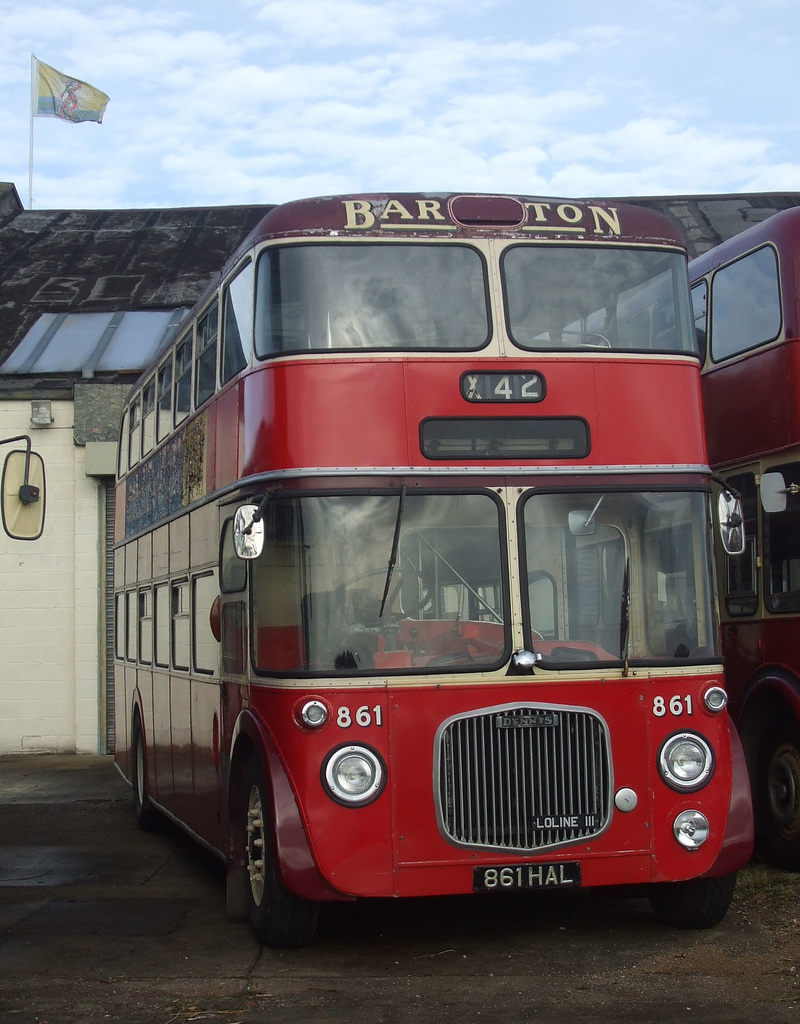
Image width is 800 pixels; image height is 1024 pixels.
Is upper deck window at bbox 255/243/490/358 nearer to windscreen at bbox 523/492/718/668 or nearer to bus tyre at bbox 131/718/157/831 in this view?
windscreen at bbox 523/492/718/668

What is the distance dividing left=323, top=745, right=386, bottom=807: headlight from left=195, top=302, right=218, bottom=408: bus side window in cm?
297

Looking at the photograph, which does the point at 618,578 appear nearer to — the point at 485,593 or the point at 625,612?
the point at 625,612

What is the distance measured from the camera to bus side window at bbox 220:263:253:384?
7.91 meters

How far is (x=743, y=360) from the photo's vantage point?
10172 mm

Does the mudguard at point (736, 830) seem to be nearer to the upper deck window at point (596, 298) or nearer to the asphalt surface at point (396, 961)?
the asphalt surface at point (396, 961)

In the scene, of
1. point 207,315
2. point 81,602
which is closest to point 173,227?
point 81,602

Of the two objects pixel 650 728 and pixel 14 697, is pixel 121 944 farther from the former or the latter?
pixel 14 697

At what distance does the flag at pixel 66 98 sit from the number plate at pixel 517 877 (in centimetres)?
3080

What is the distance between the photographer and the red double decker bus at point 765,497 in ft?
30.9

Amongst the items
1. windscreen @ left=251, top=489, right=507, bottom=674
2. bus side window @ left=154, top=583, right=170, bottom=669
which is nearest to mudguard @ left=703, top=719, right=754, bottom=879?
windscreen @ left=251, top=489, right=507, bottom=674

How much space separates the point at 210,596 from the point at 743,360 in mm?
Result: 4145

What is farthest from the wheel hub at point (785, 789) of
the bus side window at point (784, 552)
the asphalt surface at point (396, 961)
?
the bus side window at point (784, 552)

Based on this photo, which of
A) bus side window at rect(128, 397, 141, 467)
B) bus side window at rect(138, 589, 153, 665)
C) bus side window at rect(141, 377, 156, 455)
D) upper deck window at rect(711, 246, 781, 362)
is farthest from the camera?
bus side window at rect(128, 397, 141, 467)

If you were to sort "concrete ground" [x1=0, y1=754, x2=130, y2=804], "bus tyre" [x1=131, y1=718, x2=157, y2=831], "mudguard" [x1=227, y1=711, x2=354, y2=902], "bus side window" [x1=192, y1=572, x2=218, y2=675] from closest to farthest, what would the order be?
1. "mudguard" [x1=227, y1=711, x2=354, y2=902]
2. "bus side window" [x1=192, y1=572, x2=218, y2=675]
3. "bus tyre" [x1=131, y1=718, x2=157, y2=831]
4. "concrete ground" [x1=0, y1=754, x2=130, y2=804]
